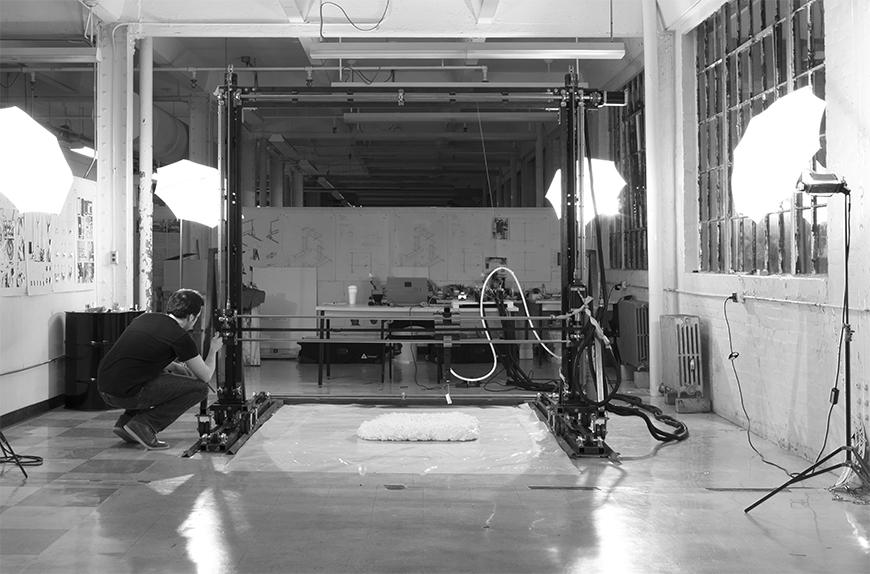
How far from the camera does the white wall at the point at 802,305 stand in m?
4.84

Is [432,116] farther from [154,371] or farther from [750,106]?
[154,371]

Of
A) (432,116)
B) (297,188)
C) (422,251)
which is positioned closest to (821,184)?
(432,116)

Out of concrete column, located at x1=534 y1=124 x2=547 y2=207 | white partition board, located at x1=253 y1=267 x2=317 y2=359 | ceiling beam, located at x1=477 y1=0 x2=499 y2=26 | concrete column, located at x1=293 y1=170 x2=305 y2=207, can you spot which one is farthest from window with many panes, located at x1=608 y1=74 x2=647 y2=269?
concrete column, located at x1=293 y1=170 x2=305 y2=207

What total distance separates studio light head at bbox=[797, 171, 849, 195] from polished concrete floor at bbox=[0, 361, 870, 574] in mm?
1632

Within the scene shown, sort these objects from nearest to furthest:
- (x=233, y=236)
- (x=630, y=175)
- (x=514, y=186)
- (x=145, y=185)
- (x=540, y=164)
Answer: (x=233, y=236), (x=145, y=185), (x=630, y=175), (x=540, y=164), (x=514, y=186)

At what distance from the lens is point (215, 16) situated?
28.2 feet

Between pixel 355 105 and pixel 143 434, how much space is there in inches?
108

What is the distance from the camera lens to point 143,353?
19.5ft

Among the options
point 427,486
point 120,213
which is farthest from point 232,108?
point 427,486

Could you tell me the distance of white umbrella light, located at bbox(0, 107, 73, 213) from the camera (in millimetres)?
5172

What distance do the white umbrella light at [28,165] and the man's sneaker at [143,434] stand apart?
1.54 metres

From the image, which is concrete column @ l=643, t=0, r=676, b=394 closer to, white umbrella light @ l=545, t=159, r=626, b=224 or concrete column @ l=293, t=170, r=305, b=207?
white umbrella light @ l=545, t=159, r=626, b=224

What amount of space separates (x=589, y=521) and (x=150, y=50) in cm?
685

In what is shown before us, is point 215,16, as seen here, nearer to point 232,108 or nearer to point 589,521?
point 232,108
